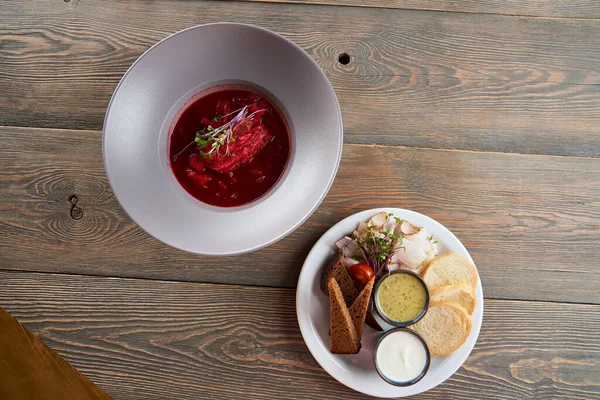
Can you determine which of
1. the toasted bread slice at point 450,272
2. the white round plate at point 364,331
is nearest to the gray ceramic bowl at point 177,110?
the white round plate at point 364,331

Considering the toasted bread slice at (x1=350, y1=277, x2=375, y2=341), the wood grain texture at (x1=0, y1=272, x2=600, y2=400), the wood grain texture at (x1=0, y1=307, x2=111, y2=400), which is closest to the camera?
the wood grain texture at (x1=0, y1=307, x2=111, y2=400)

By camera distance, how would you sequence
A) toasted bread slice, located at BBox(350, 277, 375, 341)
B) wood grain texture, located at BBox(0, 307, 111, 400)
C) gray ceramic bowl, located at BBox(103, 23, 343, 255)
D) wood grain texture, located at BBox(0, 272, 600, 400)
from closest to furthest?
wood grain texture, located at BBox(0, 307, 111, 400) < gray ceramic bowl, located at BBox(103, 23, 343, 255) < toasted bread slice, located at BBox(350, 277, 375, 341) < wood grain texture, located at BBox(0, 272, 600, 400)

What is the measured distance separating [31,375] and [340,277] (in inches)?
34.7

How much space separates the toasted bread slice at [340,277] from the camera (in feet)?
5.28

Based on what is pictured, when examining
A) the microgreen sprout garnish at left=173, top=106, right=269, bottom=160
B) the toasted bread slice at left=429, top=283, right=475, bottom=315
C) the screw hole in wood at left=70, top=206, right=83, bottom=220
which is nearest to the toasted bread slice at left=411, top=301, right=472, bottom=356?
the toasted bread slice at left=429, top=283, right=475, bottom=315

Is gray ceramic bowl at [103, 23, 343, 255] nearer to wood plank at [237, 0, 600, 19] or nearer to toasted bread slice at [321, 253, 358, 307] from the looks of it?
toasted bread slice at [321, 253, 358, 307]

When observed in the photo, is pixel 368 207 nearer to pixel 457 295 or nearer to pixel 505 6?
pixel 457 295

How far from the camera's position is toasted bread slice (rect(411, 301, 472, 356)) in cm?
160

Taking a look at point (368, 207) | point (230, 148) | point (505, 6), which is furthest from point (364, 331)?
point (505, 6)

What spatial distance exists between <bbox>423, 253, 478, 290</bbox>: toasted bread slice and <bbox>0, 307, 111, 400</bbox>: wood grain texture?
107 cm

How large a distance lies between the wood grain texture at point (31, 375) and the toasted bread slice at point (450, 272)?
1.07m

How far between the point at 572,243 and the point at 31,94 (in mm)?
1943

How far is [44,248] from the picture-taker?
1750 mm

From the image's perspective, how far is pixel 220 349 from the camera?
5.69 ft
